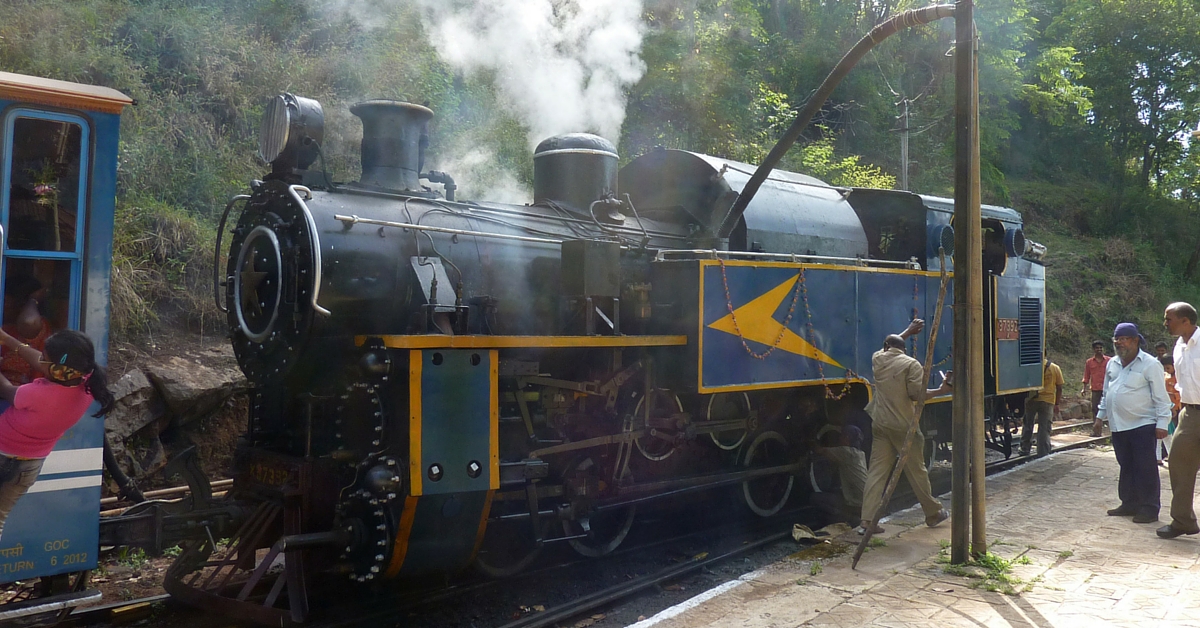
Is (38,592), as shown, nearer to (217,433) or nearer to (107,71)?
(217,433)

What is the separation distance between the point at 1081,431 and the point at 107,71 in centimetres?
1491

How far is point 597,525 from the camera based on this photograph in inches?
242

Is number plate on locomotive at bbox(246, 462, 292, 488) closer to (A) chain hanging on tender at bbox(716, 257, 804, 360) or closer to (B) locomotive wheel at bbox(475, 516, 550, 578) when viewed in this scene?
(B) locomotive wheel at bbox(475, 516, 550, 578)

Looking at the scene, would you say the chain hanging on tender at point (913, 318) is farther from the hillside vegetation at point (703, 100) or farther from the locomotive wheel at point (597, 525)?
the hillside vegetation at point (703, 100)

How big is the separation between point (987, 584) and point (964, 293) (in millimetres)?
1740

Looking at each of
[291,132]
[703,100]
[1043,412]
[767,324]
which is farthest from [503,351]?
[703,100]

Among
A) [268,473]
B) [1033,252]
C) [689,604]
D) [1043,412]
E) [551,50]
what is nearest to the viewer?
[689,604]

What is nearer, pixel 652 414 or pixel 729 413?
pixel 652 414

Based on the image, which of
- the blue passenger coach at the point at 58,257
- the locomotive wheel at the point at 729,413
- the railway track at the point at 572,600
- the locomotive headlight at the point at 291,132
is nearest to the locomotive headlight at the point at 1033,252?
the railway track at the point at 572,600

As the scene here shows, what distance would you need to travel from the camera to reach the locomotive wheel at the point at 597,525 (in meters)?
5.45

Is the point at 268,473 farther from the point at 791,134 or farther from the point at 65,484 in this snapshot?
the point at 791,134

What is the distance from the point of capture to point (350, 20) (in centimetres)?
1345

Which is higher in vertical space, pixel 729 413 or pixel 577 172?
pixel 577 172

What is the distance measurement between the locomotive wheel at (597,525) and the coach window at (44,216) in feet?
9.74
